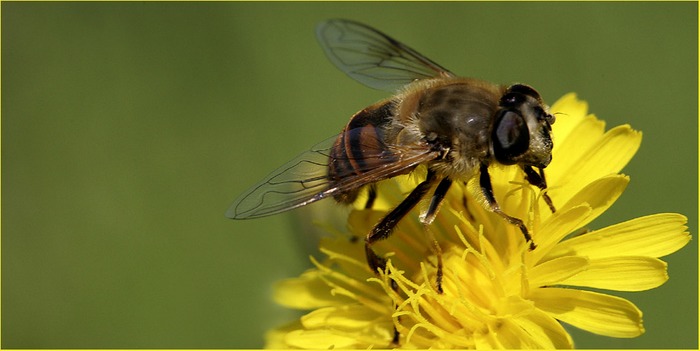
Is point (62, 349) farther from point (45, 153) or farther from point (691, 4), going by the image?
point (691, 4)

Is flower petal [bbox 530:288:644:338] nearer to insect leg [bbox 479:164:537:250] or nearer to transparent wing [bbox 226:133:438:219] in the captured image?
insect leg [bbox 479:164:537:250]

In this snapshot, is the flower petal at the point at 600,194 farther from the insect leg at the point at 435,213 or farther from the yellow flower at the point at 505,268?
the insect leg at the point at 435,213

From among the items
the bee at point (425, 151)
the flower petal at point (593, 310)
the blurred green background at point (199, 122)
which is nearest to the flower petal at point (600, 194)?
the bee at point (425, 151)

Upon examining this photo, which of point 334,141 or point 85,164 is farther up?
point 85,164

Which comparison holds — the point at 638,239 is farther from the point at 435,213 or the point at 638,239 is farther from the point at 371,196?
the point at 371,196

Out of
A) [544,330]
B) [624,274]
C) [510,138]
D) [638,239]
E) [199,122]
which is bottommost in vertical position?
[544,330]

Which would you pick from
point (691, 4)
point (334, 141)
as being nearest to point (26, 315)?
point (334, 141)

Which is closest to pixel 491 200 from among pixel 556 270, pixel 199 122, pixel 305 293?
pixel 556 270
